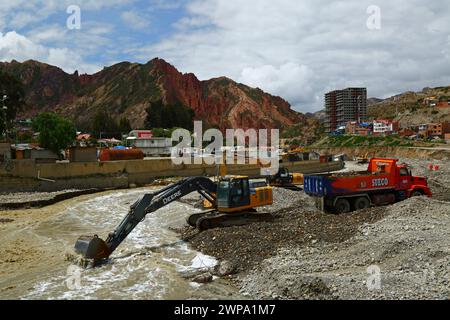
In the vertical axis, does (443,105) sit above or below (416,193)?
above

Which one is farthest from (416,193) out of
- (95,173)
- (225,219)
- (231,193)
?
(95,173)

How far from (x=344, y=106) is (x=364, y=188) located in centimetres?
17237

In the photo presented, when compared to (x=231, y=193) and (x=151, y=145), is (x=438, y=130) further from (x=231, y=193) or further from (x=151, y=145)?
(x=231, y=193)

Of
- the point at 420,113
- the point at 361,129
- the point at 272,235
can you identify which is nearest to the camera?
the point at 272,235

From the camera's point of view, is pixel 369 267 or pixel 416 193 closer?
pixel 369 267

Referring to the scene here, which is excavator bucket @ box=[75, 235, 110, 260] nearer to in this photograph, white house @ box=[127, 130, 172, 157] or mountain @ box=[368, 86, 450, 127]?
white house @ box=[127, 130, 172, 157]

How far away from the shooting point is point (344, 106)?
18575 cm

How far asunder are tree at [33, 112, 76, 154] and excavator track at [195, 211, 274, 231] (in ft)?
128

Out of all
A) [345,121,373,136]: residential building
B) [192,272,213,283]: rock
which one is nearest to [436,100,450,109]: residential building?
[345,121,373,136]: residential building

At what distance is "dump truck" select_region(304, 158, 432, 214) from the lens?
68.7ft

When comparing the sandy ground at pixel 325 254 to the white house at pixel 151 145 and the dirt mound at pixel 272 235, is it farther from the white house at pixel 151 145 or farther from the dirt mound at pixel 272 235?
the white house at pixel 151 145
